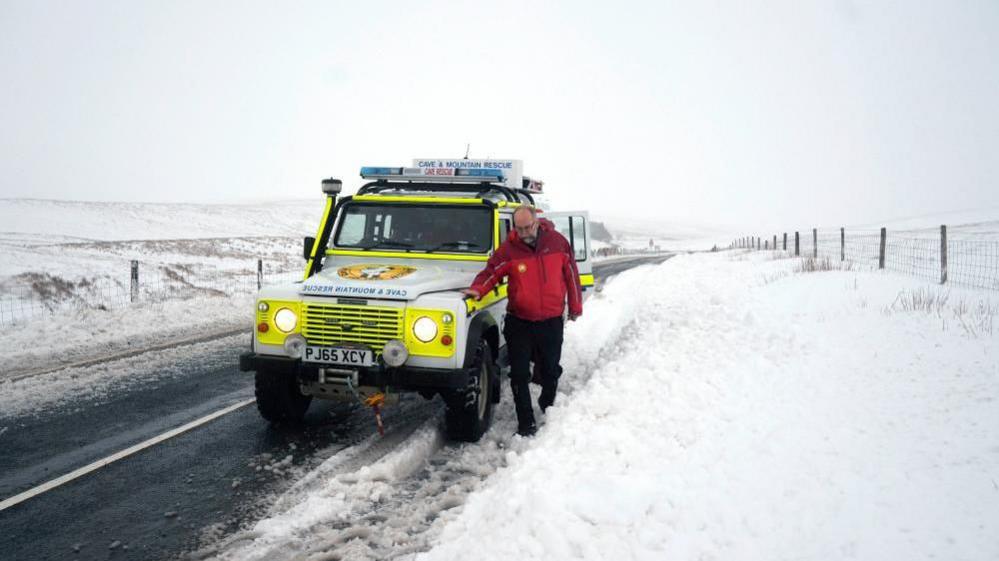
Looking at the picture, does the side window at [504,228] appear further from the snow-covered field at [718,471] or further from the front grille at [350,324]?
the front grille at [350,324]

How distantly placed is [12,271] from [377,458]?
1753cm

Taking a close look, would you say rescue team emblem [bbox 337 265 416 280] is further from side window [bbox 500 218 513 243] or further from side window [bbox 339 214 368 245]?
side window [bbox 500 218 513 243]

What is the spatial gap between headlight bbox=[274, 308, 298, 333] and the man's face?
196 cm

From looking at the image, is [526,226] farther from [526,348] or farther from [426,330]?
[426,330]

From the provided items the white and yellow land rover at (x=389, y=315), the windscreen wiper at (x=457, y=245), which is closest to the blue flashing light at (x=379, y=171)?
the white and yellow land rover at (x=389, y=315)

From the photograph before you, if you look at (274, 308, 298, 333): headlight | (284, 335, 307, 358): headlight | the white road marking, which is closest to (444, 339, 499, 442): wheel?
(284, 335, 307, 358): headlight

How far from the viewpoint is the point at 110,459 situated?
4.86 m

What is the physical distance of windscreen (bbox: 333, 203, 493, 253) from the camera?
6.20 metres

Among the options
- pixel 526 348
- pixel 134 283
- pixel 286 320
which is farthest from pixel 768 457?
pixel 134 283

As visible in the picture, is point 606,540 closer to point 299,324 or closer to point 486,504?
point 486,504

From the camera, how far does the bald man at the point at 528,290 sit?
5223 mm

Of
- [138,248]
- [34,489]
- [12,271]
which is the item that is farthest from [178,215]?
[34,489]

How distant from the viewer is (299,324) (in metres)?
4.89

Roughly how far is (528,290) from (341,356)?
1.64m
